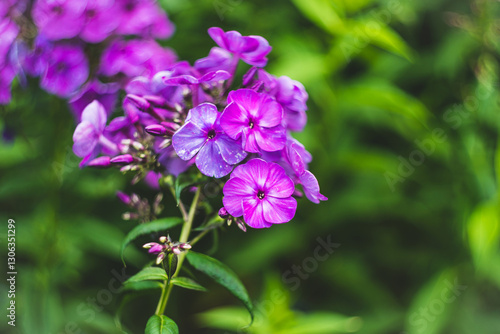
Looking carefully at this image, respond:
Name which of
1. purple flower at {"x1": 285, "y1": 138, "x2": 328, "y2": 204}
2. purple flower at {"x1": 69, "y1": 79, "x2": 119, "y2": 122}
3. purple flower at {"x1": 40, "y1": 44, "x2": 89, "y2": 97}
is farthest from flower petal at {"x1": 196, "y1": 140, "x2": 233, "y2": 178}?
purple flower at {"x1": 40, "y1": 44, "x2": 89, "y2": 97}

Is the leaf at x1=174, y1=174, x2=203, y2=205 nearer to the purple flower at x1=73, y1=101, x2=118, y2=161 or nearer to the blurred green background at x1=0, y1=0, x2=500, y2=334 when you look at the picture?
the purple flower at x1=73, y1=101, x2=118, y2=161

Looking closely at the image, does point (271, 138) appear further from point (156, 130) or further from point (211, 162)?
point (156, 130)

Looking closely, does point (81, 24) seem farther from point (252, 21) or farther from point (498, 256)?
point (498, 256)

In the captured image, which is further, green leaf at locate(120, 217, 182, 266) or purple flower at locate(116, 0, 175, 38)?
purple flower at locate(116, 0, 175, 38)

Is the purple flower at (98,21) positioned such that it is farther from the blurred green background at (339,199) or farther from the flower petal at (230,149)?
the flower petal at (230,149)

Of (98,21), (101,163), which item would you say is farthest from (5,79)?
(101,163)

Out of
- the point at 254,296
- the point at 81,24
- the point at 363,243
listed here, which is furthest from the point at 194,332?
the point at 81,24

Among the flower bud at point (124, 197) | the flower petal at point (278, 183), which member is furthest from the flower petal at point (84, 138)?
the flower petal at point (278, 183)
